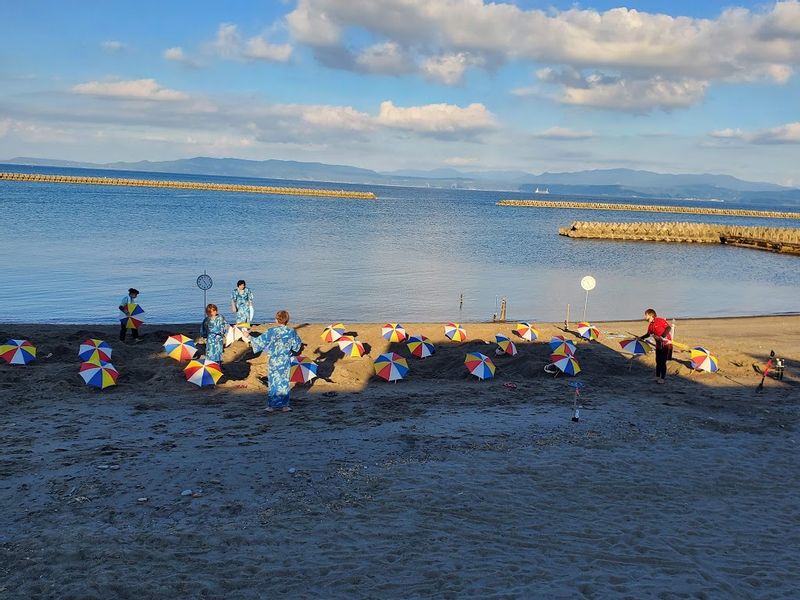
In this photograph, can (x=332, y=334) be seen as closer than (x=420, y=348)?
No

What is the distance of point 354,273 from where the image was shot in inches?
1388

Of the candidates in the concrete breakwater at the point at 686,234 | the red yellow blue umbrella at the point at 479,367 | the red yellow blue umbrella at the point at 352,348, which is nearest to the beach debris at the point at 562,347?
the red yellow blue umbrella at the point at 479,367

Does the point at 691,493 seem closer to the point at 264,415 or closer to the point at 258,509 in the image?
the point at 258,509

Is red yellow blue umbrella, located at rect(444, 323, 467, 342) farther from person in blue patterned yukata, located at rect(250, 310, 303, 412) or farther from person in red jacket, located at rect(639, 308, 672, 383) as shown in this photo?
person in blue patterned yukata, located at rect(250, 310, 303, 412)

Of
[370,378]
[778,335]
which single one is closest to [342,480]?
[370,378]

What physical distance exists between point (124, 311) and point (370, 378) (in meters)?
6.90

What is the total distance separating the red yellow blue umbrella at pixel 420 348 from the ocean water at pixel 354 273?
738 centimetres

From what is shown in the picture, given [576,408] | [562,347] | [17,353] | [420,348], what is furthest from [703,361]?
[17,353]

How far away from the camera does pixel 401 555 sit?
662 centimetres

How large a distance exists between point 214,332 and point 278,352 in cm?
297

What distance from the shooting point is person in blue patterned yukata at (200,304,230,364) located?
13461mm

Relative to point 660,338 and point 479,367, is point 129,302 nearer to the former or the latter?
point 479,367

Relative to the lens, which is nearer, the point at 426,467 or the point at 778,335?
the point at 426,467

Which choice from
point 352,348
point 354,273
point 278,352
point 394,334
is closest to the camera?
point 278,352
